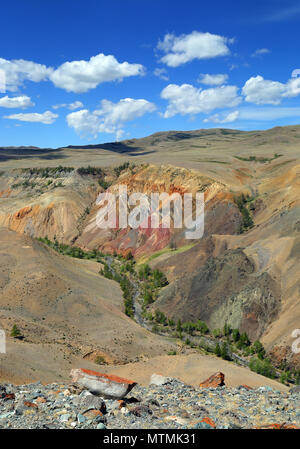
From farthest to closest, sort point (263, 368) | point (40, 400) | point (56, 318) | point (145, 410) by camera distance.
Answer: point (56, 318) < point (263, 368) < point (40, 400) < point (145, 410)

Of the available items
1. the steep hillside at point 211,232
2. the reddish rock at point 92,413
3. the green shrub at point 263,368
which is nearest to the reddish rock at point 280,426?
the reddish rock at point 92,413

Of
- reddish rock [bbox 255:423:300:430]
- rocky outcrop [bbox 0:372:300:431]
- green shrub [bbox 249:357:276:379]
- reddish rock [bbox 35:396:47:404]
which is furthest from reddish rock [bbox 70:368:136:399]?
green shrub [bbox 249:357:276:379]

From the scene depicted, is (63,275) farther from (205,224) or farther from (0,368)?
(205,224)

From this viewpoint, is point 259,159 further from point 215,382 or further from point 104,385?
point 104,385

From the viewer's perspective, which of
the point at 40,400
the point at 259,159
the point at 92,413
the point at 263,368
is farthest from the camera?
the point at 259,159

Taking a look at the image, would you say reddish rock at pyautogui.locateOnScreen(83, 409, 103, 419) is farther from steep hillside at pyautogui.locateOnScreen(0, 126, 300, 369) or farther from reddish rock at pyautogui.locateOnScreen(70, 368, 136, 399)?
steep hillside at pyautogui.locateOnScreen(0, 126, 300, 369)

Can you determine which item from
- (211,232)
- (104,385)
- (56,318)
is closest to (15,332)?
(56,318)

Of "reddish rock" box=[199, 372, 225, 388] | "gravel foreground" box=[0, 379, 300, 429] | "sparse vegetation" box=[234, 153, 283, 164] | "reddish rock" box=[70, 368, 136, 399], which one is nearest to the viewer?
"gravel foreground" box=[0, 379, 300, 429]
